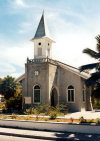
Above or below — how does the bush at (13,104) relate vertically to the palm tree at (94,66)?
below

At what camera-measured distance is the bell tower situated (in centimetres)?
3065

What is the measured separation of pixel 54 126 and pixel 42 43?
→ 56.8ft

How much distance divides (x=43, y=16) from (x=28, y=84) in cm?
1124

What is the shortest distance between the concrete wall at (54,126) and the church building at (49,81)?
10032mm

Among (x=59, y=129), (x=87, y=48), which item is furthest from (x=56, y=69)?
(x=59, y=129)

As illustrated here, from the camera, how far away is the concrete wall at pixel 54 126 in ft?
47.7

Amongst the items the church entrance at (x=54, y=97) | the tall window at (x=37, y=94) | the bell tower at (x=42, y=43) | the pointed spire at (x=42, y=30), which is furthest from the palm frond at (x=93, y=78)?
the pointed spire at (x=42, y=30)

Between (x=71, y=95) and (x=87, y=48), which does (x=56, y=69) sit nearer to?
(x=71, y=95)

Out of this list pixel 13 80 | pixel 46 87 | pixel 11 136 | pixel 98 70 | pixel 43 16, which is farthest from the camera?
pixel 13 80

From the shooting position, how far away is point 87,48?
1719cm

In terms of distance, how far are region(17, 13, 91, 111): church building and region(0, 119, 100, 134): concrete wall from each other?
1003cm

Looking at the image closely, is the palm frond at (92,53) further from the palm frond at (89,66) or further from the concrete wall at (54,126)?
the concrete wall at (54,126)

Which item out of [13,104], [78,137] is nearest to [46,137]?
[78,137]

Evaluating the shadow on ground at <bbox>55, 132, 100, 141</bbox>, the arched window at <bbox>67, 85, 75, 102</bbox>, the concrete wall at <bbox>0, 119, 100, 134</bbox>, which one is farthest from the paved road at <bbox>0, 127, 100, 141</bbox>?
the arched window at <bbox>67, 85, 75, 102</bbox>
